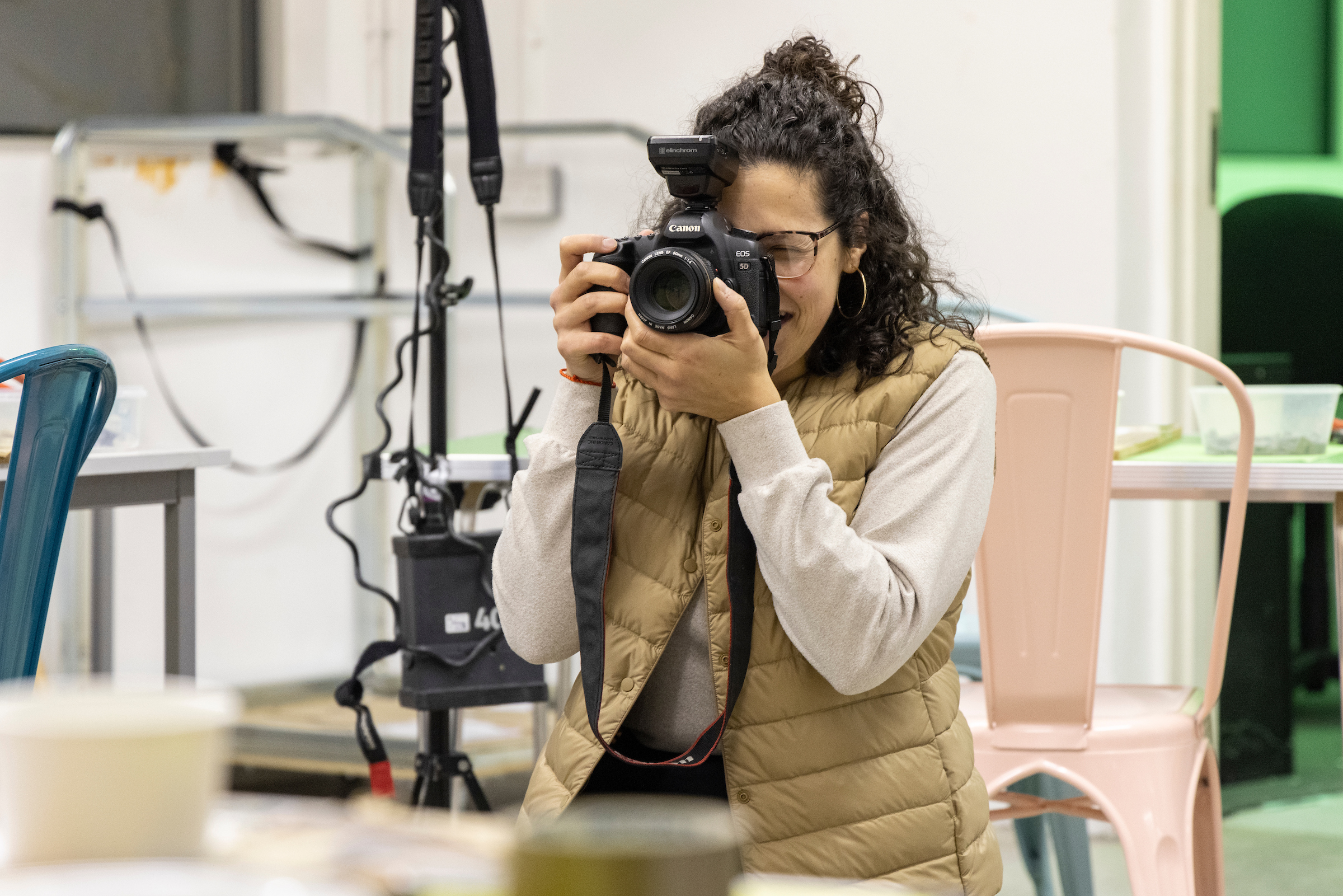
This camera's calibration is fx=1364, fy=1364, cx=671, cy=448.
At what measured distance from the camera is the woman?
2.99 ft

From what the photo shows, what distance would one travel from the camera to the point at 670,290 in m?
0.94

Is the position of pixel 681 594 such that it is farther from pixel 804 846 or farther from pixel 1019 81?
pixel 1019 81

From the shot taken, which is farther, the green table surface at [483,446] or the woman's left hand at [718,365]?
the green table surface at [483,446]

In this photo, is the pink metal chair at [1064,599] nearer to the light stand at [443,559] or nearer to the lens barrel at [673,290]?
the lens barrel at [673,290]

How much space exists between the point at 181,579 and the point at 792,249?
0.93m

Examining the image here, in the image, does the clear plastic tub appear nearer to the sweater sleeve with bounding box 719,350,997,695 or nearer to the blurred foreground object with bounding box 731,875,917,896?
the sweater sleeve with bounding box 719,350,997,695

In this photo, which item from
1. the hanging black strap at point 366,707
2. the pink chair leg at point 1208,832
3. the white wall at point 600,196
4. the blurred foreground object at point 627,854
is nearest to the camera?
the blurred foreground object at point 627,854

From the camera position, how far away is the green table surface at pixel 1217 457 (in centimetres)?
142

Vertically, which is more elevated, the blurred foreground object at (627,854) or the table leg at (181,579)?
the blurred foreground object at (627,854)

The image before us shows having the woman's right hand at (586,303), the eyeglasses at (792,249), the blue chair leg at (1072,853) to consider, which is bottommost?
the blue chair leg at (1072,853)

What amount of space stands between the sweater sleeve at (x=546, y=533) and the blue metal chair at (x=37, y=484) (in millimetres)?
317

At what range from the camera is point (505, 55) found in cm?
285

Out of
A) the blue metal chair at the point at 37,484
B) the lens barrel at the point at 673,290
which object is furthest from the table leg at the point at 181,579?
the lens barrel at the point at 673,290

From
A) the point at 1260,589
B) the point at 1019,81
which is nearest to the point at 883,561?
the point at 1019,81
